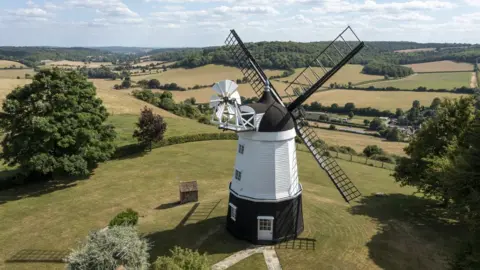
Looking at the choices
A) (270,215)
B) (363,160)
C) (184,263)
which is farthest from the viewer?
(363,160)

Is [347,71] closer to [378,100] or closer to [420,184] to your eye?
[378,100]

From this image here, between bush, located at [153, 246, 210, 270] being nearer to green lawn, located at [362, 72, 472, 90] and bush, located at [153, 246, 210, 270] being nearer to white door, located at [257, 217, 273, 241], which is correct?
white door, located at [257, 217, 273, 241]

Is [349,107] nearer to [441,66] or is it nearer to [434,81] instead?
[434,81]

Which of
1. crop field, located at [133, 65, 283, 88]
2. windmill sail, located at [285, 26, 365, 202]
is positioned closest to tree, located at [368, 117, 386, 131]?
crop field, located at [133, 65, 283, 88]

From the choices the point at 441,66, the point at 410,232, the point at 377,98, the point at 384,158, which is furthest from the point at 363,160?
the point at 441,66

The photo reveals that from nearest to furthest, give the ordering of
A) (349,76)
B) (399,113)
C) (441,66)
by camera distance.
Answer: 1. (399,113)
2. (349,76)
3. (441,66)

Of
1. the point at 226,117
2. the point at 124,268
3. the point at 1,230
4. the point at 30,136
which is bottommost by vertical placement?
the point at 1,230

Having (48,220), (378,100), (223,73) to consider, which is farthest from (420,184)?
(223,73)
